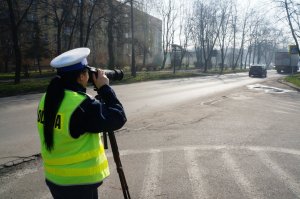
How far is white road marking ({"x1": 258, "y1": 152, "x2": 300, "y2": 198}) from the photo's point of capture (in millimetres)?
4441

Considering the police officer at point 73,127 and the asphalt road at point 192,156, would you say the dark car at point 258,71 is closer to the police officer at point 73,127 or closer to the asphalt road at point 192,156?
the asphalt road at point 192,156

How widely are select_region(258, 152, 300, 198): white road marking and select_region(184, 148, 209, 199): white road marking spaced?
3.90 ft

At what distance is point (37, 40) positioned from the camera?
3344 centimetres

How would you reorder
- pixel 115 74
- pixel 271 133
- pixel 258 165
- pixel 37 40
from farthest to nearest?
1. pixel 37 40
2. pixel 271 133
3. pixel 258 165
4. pixel 115 74

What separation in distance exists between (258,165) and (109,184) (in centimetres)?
257

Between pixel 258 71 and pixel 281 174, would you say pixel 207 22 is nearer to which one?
pixel 258 71

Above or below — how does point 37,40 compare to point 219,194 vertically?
above

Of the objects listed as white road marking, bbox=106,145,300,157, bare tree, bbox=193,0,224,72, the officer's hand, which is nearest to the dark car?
bare tree, bbox=193,0,224,72

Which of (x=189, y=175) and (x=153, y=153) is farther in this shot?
(x=153, y=153)

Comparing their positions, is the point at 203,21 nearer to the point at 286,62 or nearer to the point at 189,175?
the point at 286,62

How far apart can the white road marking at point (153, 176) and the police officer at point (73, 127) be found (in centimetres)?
204

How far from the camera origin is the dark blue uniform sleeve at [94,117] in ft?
6.73

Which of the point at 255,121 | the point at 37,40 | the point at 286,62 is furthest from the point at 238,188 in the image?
the point at 286,62

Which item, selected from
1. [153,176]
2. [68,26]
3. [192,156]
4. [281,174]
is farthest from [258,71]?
[153,176]
